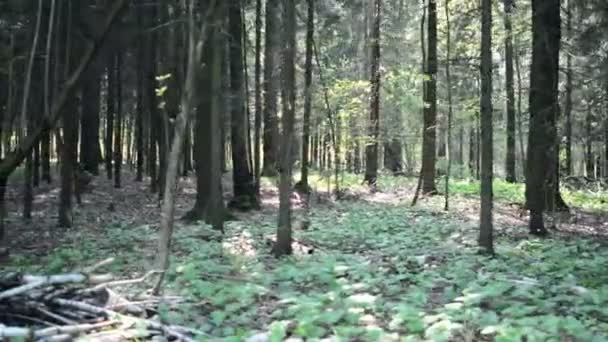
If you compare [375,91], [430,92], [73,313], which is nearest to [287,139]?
[73,313]

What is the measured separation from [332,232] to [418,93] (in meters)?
14.1

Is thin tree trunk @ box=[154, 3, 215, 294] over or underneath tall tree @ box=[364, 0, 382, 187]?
underneath

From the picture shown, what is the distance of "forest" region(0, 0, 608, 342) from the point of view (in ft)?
18.0

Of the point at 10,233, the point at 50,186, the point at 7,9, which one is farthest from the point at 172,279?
the point at 50,186

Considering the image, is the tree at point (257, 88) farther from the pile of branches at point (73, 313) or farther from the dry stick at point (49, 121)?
the pile of branches at point (73, 313)

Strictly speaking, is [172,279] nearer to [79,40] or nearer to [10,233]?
[10,233]

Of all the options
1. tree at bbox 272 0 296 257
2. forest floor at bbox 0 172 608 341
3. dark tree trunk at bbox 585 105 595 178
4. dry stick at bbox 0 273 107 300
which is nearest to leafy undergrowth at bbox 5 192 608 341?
forest floor at bbox 0 172 608 341

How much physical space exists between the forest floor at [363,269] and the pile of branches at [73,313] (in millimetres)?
373

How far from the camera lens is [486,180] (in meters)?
9.27

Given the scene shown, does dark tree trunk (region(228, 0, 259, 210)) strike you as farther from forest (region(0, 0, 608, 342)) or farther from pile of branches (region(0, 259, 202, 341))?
pile of branches (region(0, 259, 202, 341))

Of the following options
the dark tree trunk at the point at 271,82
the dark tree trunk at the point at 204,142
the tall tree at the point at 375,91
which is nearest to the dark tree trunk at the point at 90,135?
the dark tree trunk at the point at 271,82

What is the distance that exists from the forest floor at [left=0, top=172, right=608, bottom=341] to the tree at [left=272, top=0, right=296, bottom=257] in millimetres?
345

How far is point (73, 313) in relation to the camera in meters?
5.38

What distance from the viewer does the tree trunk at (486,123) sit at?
9172 mm
